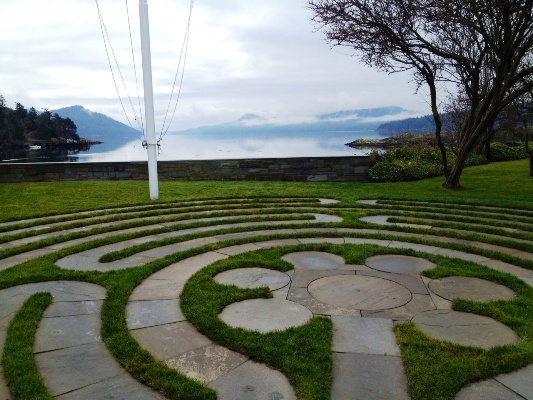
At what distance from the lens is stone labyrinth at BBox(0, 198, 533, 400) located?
8.91 ft

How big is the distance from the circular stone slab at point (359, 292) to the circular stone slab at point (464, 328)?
0.38 m

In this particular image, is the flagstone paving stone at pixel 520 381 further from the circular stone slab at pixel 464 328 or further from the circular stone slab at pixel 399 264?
the circular stone slab at pixel 399 264

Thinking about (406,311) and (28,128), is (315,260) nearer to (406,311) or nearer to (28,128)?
(406,311)

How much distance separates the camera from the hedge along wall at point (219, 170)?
14.7m

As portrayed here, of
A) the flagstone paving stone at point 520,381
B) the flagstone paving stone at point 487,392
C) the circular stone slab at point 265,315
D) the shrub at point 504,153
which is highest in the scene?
the shrub at point 504,153

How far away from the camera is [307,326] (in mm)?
3420

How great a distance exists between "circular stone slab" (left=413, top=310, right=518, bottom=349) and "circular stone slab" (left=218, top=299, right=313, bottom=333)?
3.36 feet

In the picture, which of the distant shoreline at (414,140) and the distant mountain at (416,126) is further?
the distant mountain at (416,126)

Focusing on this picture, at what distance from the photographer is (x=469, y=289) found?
4.26 meters

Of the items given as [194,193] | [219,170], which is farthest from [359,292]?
[219,170]

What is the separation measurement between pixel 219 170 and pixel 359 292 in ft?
37.1

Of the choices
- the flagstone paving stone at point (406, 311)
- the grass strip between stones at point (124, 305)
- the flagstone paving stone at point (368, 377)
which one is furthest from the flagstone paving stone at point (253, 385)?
the flagstone paving stone at point (406, 311)

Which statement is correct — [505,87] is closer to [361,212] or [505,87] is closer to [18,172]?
[361,212]

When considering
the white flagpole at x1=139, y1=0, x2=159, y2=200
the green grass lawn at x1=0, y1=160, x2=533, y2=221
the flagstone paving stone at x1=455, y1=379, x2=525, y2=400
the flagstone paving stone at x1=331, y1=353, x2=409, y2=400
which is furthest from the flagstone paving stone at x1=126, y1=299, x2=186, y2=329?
the white flagpole at x1=139, y1=0, x2=159, y2=200
